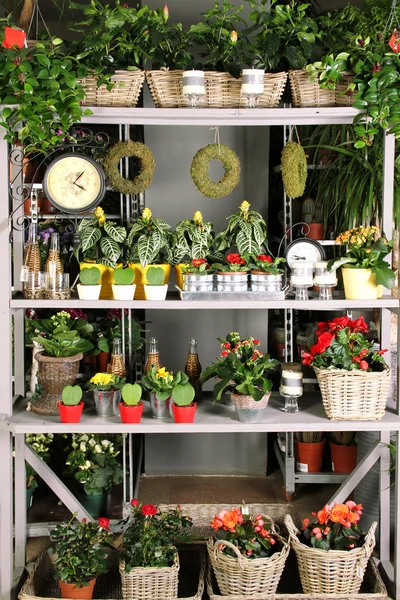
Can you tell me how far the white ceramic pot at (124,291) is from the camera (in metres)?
3.25

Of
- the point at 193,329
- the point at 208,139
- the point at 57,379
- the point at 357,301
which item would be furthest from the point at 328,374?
the point at 208,139

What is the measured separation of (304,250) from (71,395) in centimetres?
137

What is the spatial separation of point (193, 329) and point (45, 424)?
66.9 inches

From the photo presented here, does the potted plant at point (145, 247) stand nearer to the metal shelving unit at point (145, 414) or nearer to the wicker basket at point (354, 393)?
the metal shelving unit at point (145, 414)

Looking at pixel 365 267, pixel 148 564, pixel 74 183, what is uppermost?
pixel 74 183

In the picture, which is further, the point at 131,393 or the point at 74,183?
the point at 74,183

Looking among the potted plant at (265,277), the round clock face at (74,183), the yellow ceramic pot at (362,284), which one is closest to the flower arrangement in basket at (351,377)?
the yellow ceramic pot at (362,284)

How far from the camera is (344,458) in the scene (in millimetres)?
4410

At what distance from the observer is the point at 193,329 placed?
15.5ft

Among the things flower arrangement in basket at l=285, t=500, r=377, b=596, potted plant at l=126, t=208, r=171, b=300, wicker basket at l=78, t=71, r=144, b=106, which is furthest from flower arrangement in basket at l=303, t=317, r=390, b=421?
wicker basket at l=78, t=71, r=144, b=106

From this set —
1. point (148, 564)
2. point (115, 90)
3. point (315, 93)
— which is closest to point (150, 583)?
point (148, 564)

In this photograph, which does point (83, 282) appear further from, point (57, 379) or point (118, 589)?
point (118, 589)

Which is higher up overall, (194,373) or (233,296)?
(233,296)

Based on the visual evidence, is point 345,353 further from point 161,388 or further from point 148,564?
point 148,564
